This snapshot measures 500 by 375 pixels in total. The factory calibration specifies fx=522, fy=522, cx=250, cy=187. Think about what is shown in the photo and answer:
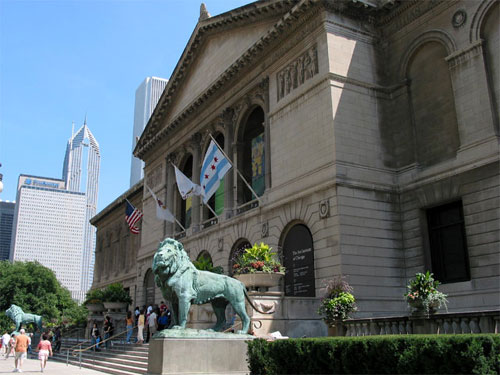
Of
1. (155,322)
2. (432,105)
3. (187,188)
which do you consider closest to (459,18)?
(432,105)

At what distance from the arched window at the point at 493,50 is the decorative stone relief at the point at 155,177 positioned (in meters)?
27.6

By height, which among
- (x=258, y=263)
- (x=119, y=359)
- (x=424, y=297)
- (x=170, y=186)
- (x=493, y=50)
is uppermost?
(x=170, y=186)

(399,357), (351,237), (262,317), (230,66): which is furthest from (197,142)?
(399,357)

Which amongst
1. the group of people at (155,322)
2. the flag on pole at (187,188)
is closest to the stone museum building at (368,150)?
the flag on pole at (187,188)

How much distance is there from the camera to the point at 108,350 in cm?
2702

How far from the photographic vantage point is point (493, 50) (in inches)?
810

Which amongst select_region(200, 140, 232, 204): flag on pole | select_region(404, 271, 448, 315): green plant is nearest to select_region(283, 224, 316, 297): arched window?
select_region(200, 140, 232, 204): flag on pole

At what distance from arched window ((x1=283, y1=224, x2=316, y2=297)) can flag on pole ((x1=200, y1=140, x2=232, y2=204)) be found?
4.76 m

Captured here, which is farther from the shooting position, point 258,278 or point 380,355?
point 258,278

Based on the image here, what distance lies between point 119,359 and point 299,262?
9214 millimetres

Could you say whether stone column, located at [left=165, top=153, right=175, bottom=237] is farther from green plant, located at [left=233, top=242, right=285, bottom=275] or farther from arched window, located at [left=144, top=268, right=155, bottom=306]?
green plant, located at [left=233, top=242, right=285, bottom=275]

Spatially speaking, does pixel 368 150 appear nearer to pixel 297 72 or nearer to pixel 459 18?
pixel 297 72

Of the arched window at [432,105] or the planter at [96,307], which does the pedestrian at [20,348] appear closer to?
the planter at [96,307]

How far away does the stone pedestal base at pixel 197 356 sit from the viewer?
1371 cm
